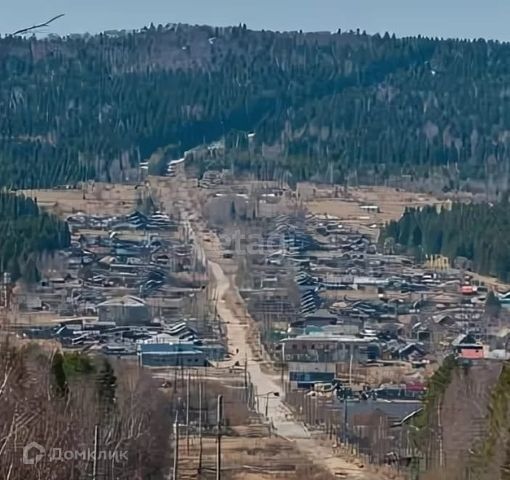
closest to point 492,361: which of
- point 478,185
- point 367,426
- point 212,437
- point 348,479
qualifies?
point 367,426

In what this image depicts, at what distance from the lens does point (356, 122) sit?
44.1 meters

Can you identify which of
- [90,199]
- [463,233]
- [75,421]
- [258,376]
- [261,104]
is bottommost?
[90,199]

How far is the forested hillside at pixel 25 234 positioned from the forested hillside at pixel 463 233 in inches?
244

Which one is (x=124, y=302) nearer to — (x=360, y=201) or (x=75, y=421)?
(x=360, y=201)

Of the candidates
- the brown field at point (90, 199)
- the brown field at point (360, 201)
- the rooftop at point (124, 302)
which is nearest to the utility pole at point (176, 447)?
the rooftop at point (124, 302)

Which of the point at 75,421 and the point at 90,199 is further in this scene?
the point at 90,199

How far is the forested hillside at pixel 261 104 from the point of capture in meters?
37.4

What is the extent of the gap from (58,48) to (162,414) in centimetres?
4189

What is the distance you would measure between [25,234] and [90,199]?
8.37m

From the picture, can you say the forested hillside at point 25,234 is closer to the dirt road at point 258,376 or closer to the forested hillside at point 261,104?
the dirt road at point 258,376

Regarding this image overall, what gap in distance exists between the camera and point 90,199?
30.4 metres

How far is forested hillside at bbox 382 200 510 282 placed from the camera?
22828 mm

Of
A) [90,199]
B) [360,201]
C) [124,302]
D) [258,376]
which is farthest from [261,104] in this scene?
[258,376]

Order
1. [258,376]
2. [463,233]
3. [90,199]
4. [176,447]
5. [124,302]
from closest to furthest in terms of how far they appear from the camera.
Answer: [176,447] → [258,376] → [124,302] → [463,233] → [90,199]
